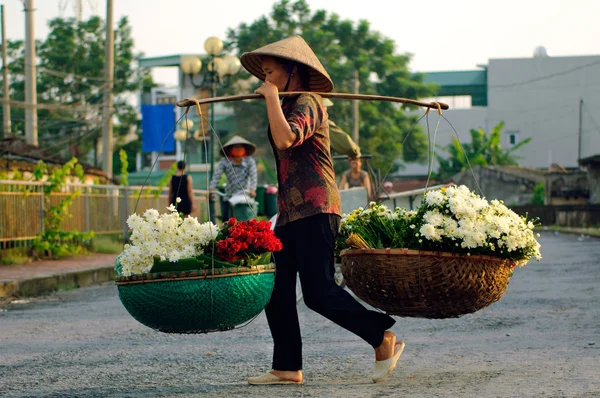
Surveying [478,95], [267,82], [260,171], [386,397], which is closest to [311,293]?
[386,397]

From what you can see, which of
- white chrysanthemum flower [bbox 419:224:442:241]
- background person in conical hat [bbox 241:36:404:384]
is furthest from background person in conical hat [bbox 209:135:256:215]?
white chrysanthemum flower [bbox 419:224:442:241]

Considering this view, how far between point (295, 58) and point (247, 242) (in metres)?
0.99

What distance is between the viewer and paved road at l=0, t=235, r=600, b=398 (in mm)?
5160

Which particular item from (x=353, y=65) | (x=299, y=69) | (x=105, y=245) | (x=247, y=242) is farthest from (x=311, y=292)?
(x=353, y=65)

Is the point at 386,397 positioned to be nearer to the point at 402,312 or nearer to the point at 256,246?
the point at 402,312

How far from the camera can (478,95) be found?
74.1 meters

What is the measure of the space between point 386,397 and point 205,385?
3.51ft

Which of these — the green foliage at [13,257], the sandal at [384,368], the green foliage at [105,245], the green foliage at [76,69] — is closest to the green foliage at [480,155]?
the green foliage at [76,69]

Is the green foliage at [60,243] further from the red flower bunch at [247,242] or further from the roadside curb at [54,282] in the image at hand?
the red flower bunch at [247,242]

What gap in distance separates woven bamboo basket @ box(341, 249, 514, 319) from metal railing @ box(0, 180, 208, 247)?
383 inches

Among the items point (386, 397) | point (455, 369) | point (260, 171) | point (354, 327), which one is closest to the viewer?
point (386, 397)

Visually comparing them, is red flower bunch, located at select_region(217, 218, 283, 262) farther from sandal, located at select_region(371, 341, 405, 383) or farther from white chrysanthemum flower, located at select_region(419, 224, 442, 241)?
sandal, located at select_region(371, 341, 405, 383)

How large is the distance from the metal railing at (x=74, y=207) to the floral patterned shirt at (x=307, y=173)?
31.3 feet

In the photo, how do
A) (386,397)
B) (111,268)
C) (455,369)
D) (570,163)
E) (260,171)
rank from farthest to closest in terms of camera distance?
(570,163), (260,171), (111,268), (455,369), (386,397)
